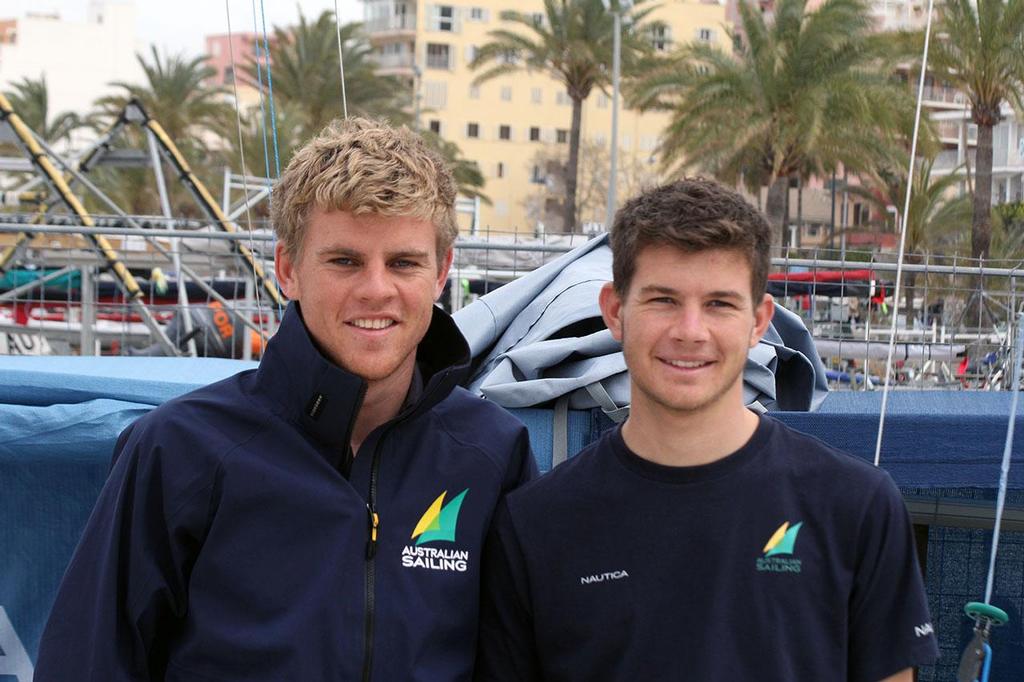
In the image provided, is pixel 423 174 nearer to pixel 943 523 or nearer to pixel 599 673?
pixel 599 673

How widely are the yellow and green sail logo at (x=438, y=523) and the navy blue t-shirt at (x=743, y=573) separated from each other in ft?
0.74

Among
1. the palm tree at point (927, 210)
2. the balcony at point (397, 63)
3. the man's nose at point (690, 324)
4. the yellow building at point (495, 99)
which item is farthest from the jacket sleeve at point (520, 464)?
the balcony at point (397, 63)

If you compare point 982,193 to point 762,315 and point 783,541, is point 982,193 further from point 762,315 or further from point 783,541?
point 783,541

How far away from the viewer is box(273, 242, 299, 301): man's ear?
259cm

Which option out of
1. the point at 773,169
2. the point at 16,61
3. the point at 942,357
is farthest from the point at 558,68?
the point at 16,61

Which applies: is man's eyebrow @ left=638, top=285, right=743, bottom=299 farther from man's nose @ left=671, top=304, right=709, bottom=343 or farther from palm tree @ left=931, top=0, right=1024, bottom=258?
palm tree @ left=931, top=0, right=1024, bottom=258

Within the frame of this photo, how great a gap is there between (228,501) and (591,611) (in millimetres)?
696

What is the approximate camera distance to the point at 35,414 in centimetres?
340

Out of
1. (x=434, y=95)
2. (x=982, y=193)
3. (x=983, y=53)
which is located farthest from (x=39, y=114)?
(x=434, y=95)

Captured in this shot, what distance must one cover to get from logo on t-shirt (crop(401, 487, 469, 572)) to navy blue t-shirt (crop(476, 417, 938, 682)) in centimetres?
20

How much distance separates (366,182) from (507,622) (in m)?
0.87

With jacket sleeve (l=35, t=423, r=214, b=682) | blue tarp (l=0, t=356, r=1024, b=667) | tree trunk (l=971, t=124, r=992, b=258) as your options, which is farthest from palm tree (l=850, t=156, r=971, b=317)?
jacket sleeve (l=35, t=423, r=214, b=682)

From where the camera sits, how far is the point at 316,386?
2443 mm

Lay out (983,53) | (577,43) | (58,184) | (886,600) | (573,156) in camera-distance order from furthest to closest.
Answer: (573,156)
(577,43)
(983,53)
(58,184)
(886,600)
